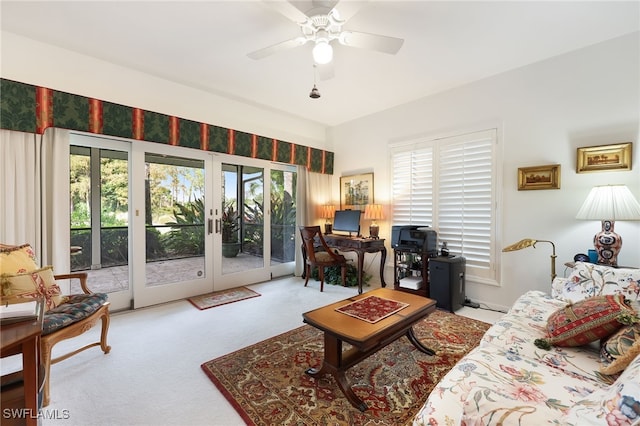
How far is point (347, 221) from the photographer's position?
4500 mm

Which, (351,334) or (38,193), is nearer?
(351,334)

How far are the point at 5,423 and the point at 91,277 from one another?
2355mm

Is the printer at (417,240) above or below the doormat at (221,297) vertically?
above

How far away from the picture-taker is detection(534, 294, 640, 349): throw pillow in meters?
1.34

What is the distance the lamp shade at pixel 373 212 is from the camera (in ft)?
13.8

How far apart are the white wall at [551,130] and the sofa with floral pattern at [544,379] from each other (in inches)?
41.3

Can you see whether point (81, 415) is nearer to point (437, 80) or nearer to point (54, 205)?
point (54, 205)

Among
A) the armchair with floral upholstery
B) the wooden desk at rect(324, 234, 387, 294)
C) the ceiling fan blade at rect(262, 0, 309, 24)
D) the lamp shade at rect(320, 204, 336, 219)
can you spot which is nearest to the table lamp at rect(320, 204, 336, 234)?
the lamp shade at rect(320, 204, 336, 219)

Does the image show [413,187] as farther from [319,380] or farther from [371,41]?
[319,380]

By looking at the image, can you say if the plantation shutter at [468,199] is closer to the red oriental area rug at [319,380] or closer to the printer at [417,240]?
the printer at [417,240]

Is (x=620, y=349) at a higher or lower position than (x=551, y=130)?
lower

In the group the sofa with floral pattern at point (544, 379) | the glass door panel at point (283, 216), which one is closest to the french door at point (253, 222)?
the glass door panel at point (283, 216)

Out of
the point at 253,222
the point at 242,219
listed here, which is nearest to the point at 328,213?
the point at 253,222

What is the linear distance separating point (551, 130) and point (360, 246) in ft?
8.44
